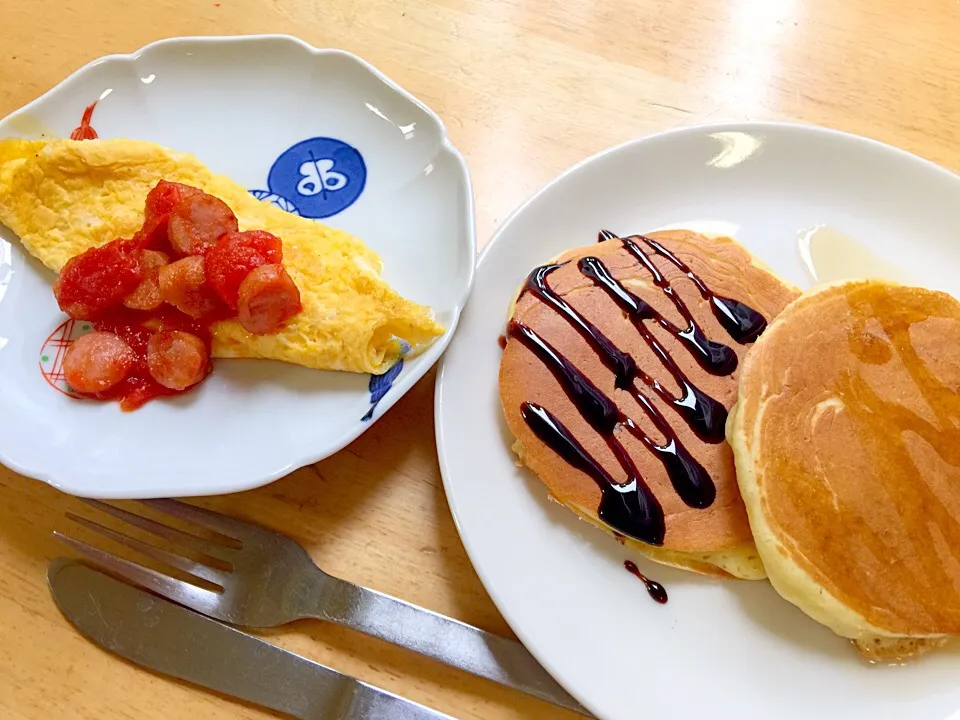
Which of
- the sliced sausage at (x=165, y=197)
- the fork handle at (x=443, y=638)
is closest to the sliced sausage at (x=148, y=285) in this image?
the sliced sausage at (x=165, y=197)

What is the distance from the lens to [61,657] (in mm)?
1692

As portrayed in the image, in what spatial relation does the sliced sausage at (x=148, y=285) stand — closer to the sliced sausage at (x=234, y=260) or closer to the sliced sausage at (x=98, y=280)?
the sliced sausage at (x=98, y=280)

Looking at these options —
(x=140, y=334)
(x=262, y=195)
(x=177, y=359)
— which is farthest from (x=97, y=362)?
(x=262, y=195)

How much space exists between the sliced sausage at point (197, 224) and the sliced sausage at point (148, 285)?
0.05 meters

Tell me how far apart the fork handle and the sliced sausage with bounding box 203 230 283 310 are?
0.80 metres

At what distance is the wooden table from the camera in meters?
1.83

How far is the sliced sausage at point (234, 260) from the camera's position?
1752 millimetres

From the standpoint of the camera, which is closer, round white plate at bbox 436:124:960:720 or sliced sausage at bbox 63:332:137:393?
round white plate at bbox 436:124:960:720

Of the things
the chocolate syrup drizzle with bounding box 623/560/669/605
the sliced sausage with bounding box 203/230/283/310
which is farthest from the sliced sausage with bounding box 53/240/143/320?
the chocolate syrup drizzle with bounding box 623/560/669/605

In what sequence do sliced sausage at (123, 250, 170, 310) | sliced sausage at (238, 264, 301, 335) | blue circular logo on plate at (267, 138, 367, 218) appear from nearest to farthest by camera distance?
sliced sausage at (238, 264, 301, 335) → sliced sausage at (123, 250, 170, 310) → blue circular logo on plate at (267, 138, 367, 218)

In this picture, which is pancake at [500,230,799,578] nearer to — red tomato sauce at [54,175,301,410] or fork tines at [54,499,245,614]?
red tomato sauce at [54,175,301,410]

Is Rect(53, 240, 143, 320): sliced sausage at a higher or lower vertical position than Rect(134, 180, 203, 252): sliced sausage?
lower

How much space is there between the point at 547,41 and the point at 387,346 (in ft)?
4.39

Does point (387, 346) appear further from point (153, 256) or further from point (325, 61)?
point (325, 61)
